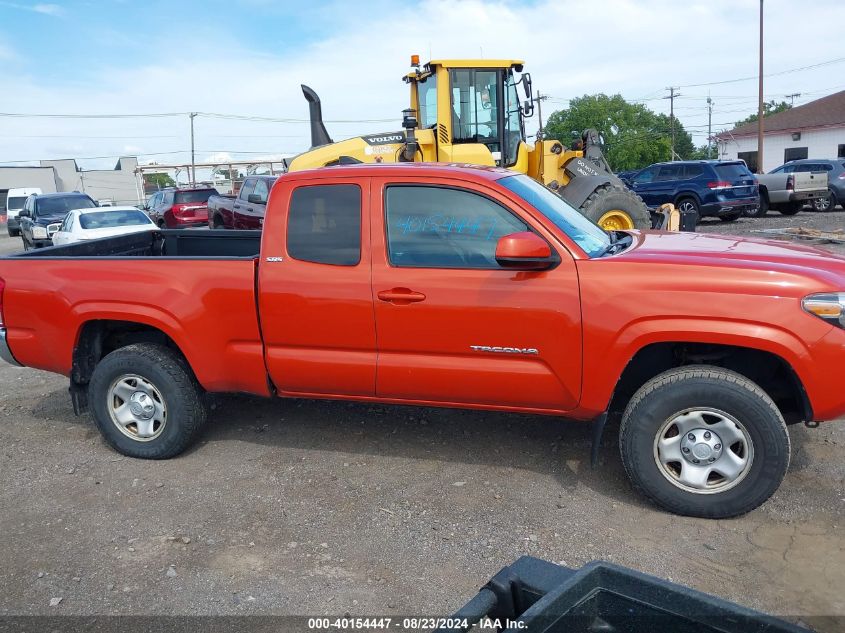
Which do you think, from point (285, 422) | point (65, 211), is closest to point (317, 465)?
point (285, 422)

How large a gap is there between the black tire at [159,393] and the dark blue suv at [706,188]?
1640 centimetres

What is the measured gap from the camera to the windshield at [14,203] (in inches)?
1330

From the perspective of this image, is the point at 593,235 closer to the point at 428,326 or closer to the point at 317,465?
the point at 428,326

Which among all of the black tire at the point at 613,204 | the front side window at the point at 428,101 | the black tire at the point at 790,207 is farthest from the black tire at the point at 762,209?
the front side window at the point at 428,101

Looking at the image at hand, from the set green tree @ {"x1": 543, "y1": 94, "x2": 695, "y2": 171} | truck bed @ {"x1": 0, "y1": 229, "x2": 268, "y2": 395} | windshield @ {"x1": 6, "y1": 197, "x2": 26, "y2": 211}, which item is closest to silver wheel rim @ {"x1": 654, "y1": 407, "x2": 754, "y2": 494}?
truck bed @ {"x1": 0, "y1": 229, "x2": 268, "y2": 395}

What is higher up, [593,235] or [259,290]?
[593,235]

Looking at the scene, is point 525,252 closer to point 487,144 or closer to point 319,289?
point 319,289

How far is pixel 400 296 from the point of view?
4098 mm

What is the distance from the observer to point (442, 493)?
13.7 ft

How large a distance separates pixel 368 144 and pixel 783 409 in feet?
25.0

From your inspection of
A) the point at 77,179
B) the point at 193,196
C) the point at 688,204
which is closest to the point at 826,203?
the point at 688,204

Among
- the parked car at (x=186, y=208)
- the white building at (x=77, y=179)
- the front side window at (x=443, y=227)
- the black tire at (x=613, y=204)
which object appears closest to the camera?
the front side window at (x=443, y=227)

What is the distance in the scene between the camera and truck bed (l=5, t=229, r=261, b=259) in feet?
19.3

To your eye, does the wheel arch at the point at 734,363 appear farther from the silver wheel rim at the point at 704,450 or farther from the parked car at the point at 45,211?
the parked car at the point at 45,211
